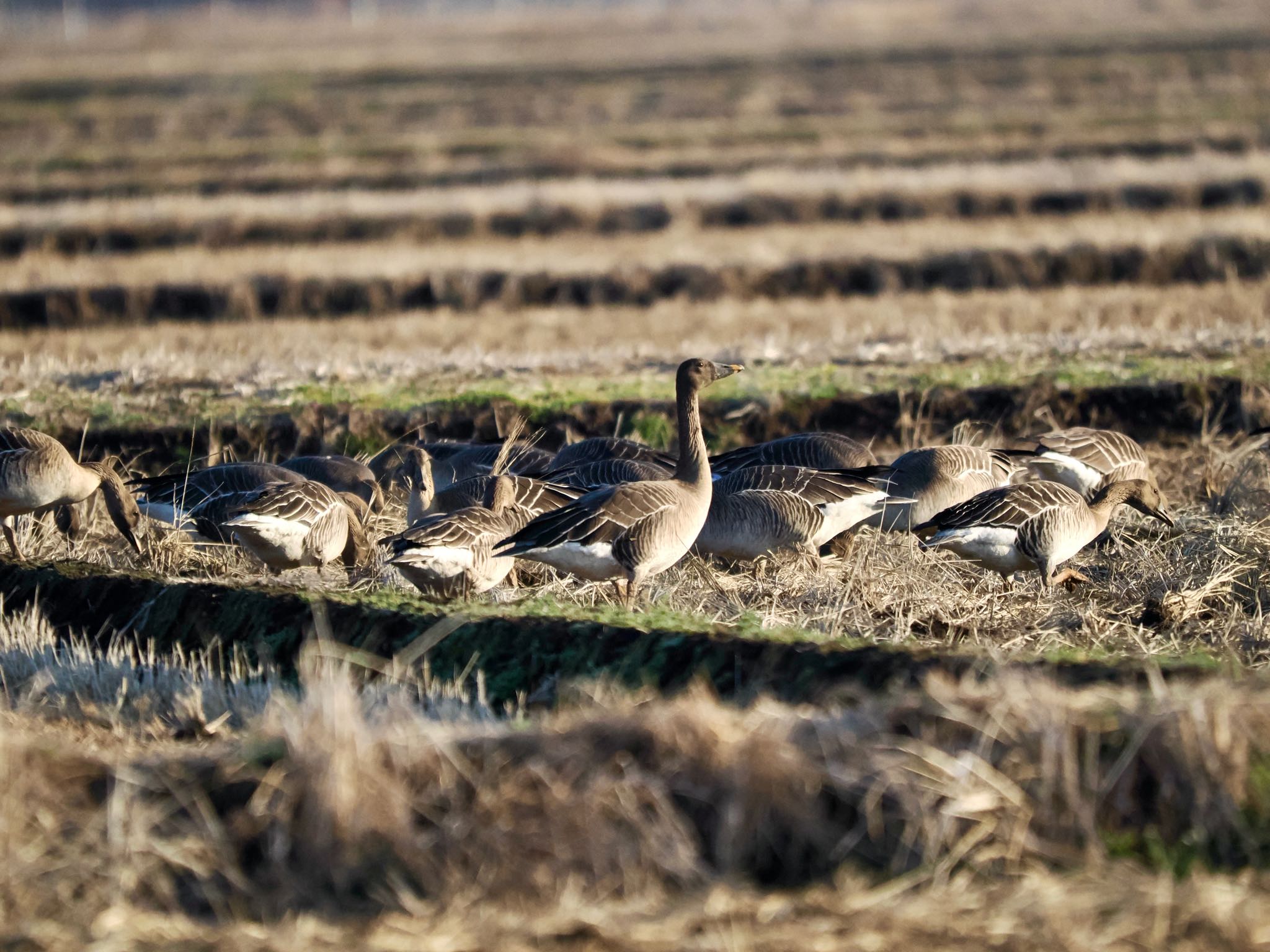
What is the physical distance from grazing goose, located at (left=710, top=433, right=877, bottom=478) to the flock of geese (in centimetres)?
2

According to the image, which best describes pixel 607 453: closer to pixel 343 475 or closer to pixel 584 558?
pixel 343 475

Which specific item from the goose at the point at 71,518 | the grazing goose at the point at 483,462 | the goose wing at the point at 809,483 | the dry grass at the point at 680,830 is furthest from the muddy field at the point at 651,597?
the grazing goose at the point at 483,462

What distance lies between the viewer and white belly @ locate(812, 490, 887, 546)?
9.00 m

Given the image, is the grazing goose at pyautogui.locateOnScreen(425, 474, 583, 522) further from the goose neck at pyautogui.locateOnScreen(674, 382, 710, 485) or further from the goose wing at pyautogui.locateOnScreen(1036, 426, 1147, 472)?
the goose wing at pyautogui.locateOnScreen(1036, 426, 1147, 472)

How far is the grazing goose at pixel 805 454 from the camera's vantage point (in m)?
9.96

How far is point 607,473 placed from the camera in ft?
31.3

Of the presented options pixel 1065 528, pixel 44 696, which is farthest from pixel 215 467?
pixel 1065 528

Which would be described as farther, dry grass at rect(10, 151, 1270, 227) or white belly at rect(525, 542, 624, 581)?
dry grass at rect(10, 151, 1270, 227)

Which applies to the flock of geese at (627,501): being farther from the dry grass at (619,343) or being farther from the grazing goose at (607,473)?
the dry grass at (619,343)

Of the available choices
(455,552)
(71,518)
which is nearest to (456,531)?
(455,552)

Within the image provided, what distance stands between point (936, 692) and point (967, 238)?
17.1 meters

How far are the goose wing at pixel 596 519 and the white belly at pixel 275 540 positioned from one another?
153 cm

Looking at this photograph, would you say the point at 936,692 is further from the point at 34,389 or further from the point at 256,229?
the point at 256,229

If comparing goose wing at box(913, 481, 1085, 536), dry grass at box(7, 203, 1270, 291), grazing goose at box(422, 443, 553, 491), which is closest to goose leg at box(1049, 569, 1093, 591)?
goose wing at box(913, 481, 1085, 536)
